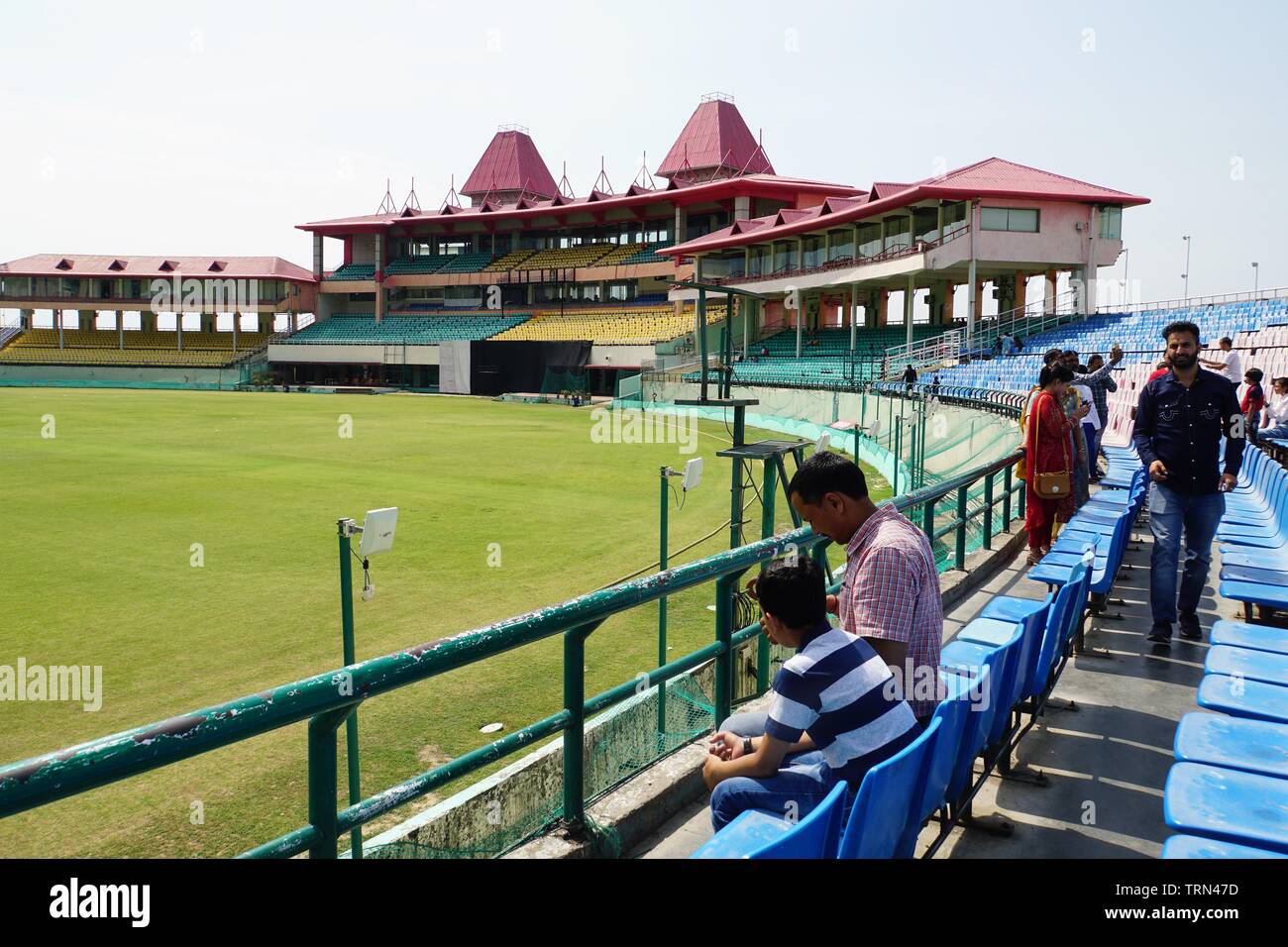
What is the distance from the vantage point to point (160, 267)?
80.9 metres

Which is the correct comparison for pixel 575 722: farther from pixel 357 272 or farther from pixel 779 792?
pixel 357 272

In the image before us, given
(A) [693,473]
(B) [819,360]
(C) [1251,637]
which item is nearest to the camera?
(C) [1251,637]

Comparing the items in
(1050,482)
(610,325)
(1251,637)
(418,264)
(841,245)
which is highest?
(418,264)

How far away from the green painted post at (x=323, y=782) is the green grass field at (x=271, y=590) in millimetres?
3307

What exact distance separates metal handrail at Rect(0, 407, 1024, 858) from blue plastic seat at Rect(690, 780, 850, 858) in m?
0.73

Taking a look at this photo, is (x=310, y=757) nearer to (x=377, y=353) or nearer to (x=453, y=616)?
(x=453, y=616)

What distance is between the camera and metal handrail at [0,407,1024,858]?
1.88 m

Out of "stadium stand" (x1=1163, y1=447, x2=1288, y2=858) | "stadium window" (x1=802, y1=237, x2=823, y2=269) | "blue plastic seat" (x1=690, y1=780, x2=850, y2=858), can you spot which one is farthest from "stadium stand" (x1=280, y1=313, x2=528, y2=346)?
"blue plastic seat" (x1=690, y1=780, x2=850, y2=858)

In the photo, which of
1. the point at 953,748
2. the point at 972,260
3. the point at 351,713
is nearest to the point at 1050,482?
the point at 953,748

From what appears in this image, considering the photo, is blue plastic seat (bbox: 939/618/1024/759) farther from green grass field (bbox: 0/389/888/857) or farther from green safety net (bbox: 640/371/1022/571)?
green grass field (bbox: 0/389/888/857)

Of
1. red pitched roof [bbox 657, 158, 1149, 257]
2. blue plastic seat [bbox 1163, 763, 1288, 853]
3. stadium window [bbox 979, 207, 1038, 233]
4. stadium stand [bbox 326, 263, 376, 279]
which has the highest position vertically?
stadium stand [bbox 326, 263, 376, 279]

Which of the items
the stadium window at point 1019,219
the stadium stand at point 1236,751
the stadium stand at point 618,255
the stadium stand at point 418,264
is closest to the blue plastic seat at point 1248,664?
the stadium stand at point 1236,751

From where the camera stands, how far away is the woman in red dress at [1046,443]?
8289mm

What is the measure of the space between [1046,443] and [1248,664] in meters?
4.40
